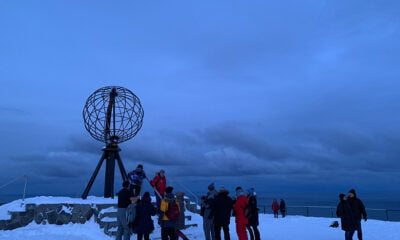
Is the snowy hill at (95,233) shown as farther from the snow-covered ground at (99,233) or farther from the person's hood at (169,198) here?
the person's hood at (169,198)

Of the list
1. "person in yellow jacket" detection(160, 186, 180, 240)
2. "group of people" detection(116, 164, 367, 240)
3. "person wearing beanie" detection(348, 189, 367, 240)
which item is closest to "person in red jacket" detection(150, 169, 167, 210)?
"group of people" detection(116, 164, 367, 240)

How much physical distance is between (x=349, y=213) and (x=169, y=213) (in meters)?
5.30

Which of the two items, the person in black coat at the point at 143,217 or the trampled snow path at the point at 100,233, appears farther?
the trampled snow path at the point at 100,233

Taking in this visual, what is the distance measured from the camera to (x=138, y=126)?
17.9 metres

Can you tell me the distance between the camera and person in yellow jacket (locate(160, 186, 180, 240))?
8.40 metres

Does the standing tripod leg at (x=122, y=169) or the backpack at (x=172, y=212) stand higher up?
the standing tripod leg at (x=122, y=169)

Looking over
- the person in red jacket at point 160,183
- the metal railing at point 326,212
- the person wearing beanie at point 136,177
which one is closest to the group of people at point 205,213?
the person in red jacket at point 160,183

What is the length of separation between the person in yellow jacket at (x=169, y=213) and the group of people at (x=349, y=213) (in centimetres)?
485

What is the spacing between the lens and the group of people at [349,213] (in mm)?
9133

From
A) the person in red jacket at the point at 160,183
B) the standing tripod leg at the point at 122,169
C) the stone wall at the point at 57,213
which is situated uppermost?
the standing tripod leg at the point at 122,169

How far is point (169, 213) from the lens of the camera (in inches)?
331

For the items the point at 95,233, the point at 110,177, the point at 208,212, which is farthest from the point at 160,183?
the point at 110,177

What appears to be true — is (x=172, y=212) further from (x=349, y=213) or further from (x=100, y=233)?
(x=349, y=213)

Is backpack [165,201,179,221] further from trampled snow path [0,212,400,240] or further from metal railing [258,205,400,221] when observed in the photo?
metal railing [258,205,400,221]
